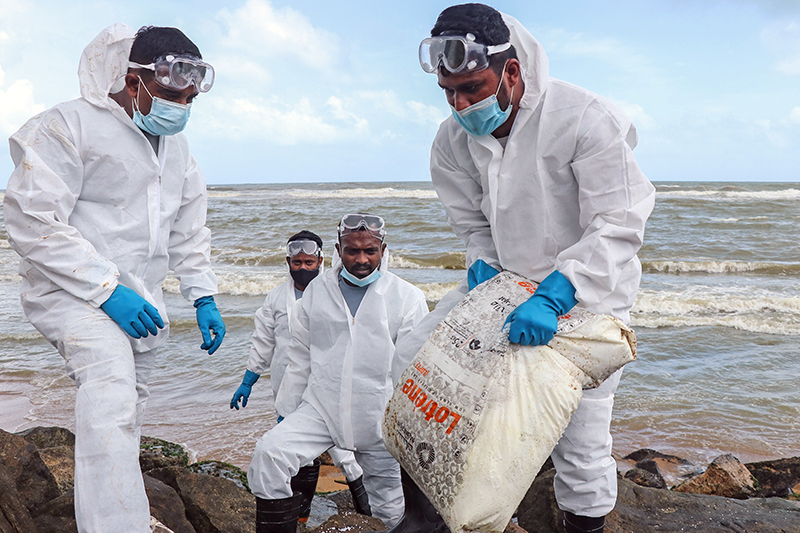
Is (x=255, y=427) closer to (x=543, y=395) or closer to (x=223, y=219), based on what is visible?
(x=543, y=395)

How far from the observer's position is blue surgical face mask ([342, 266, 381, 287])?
344 centimetres

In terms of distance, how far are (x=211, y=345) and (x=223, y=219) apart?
19.6 m

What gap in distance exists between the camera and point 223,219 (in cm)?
2188

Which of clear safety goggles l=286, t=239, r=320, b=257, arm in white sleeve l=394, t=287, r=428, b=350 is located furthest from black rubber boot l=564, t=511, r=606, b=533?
clear safety goggles l=286, t=239, r=320, b=257

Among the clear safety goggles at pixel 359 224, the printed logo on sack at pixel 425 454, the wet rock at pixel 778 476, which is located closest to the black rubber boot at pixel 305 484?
the clear safety goggles at pixel 359 224

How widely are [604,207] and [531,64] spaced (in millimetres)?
574

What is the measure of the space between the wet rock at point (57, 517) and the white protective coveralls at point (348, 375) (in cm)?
87

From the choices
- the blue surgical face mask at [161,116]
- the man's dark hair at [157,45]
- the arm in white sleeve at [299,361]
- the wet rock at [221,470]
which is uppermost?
the man's dark hair at [157,45]

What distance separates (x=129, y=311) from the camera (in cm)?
237

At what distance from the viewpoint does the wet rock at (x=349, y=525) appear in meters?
2.78

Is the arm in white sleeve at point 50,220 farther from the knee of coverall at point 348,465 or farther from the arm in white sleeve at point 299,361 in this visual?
the knee of coverall at point 348,465

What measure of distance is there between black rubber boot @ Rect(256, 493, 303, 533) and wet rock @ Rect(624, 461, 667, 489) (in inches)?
86.3

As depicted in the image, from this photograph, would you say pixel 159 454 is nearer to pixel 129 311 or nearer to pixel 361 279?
pixel 361 279

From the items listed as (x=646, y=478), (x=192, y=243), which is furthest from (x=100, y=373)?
(x=646, y=478)
